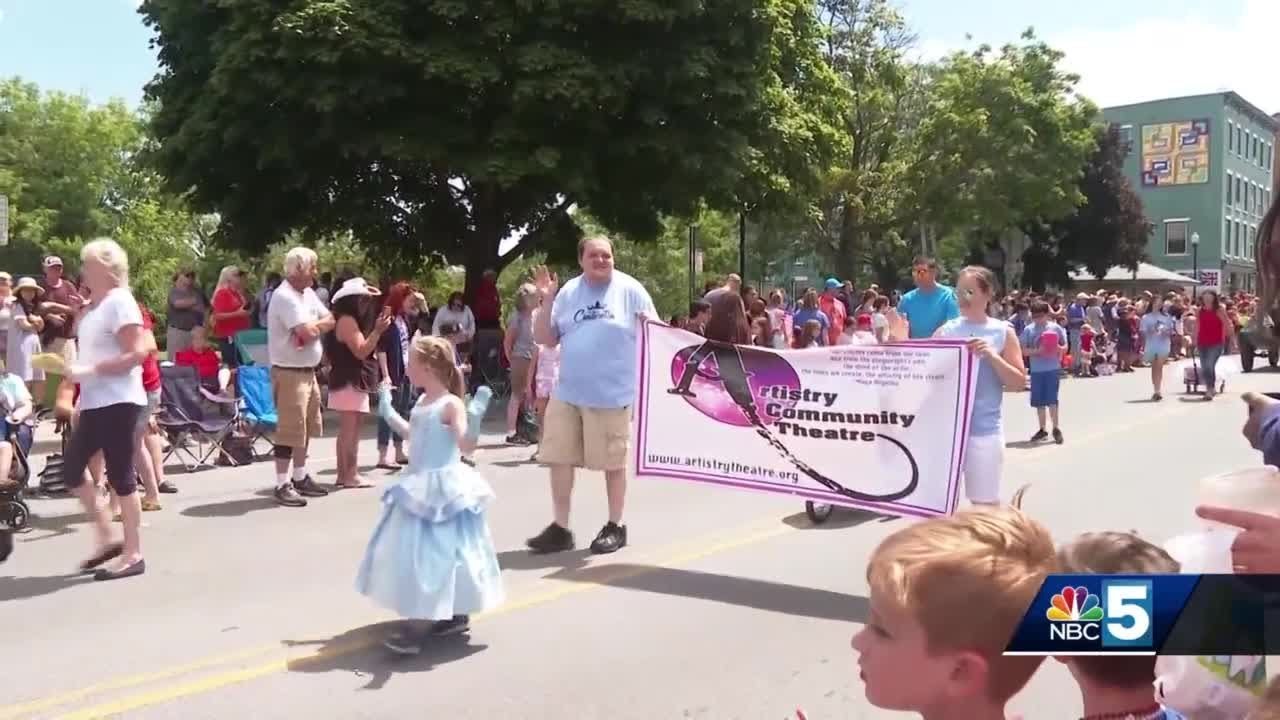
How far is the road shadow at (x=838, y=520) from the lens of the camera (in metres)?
8.41

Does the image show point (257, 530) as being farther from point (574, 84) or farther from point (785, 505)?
point (574, 84)

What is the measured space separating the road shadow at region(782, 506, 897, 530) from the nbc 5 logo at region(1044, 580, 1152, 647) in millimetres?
6911

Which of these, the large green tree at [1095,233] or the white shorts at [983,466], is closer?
the white shorts at [983,466]

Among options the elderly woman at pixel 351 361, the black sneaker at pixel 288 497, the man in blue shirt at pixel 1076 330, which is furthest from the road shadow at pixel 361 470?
the man in blue shirt at pixel 1076 330

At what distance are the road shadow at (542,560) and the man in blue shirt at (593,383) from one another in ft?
0.29

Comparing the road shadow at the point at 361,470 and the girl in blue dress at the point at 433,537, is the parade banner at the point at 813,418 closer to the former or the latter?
the girl in blue dress at the point at 433,537

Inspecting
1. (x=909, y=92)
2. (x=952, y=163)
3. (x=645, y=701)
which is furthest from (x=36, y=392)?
(x=909, y=92)

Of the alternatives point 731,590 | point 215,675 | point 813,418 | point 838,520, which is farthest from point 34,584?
point 838,520

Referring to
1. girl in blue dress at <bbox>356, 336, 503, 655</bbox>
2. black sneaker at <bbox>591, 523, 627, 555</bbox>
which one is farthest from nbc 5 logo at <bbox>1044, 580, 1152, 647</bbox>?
black sneaker at <bbox>591, 523, 627, 555</bbox>

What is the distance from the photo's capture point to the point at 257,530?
8383 millimetres

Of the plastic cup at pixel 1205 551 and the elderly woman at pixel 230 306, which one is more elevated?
the elderly woman at pixel 230 306

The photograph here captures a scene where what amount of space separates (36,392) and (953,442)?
8357 millimetres

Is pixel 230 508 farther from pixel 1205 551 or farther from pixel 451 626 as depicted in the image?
pixel 1205 551

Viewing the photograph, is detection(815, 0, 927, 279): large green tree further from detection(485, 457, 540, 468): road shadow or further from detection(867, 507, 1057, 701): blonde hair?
detection(867, 507, 1057, 701): blonde hair
